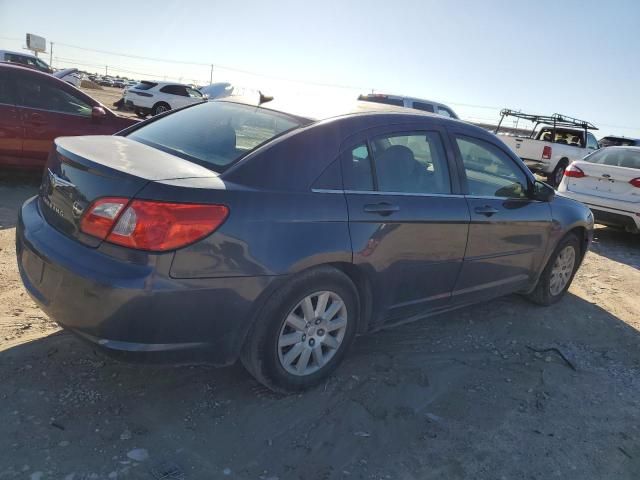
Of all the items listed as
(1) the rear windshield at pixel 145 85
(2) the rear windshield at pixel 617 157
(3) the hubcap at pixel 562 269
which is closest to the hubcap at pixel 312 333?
(3) the hubcap at pixel 562 269

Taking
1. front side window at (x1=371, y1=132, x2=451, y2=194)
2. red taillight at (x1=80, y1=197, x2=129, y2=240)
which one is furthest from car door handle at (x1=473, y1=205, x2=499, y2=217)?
red taillight at (x1=80, y1=197, x2=129, y2=240)

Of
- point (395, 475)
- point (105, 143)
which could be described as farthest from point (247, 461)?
point (105, 143)

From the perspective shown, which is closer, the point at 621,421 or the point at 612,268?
the point at 621,421

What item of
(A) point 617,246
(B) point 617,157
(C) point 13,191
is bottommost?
(C) point 13,191

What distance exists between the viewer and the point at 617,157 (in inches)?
330

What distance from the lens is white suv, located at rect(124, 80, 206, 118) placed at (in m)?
21.5

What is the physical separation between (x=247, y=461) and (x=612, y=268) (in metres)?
5.83

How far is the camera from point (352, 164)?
3104 mm

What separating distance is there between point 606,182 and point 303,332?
6.77 meters

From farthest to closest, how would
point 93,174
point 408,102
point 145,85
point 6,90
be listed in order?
point 145,85
point 408,102
point 6,90
point 93,174

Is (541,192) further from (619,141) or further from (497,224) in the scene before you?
(619,141)

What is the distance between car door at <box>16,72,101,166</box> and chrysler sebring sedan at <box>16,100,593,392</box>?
4045 mm

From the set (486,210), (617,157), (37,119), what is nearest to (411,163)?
(486,210)

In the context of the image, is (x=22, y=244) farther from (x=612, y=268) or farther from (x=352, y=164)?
(x=612, y=268)
